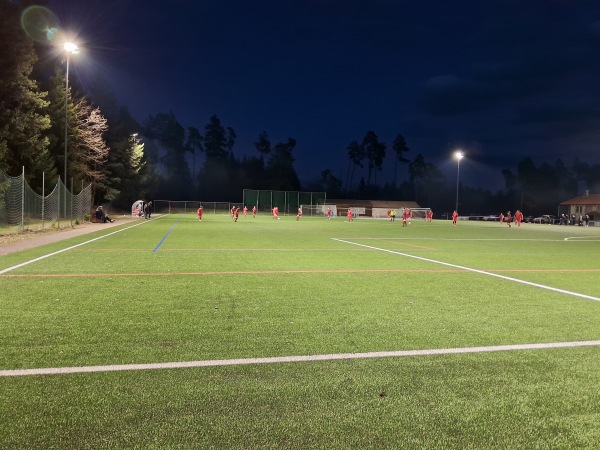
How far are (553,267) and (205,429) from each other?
38.6ft

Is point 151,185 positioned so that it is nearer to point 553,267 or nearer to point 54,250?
point 54,250

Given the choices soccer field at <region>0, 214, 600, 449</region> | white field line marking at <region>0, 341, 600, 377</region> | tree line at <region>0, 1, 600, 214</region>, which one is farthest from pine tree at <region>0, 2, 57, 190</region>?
white field line marking at <region>0, 341, 600, 377</region>

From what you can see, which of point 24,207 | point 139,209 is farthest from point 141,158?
point 24,207

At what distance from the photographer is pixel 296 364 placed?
162 inches

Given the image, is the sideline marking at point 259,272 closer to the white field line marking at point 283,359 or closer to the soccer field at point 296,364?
the soccer field at point 296,364

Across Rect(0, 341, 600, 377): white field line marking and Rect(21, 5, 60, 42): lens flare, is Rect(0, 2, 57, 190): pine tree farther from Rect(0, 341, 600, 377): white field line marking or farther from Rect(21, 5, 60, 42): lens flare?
Rect(0, 341, 600, 377): white field line marking

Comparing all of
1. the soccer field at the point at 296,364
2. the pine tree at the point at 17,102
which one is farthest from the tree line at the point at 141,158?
the soccer field at the point at 296,364

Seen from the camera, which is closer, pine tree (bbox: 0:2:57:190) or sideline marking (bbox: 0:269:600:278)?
sideline marking (bbox: 0:269:600:278)

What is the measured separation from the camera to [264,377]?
3795 mm

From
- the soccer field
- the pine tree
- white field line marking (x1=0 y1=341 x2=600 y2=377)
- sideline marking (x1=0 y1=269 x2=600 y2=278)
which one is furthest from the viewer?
the pine tree

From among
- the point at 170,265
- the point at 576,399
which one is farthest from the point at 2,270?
the point at 576,399

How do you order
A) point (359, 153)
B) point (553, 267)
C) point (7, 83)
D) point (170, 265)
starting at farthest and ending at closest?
point (359, 153), point (7, 83), point (553, 267), point (170, 265)

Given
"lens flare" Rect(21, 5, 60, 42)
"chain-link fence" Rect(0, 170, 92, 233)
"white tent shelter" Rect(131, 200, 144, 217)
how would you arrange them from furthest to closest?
"white tent shelter" Rect(131, 200, 144, 217)
"lens flare" Rect(21, 5, 60, 42)
"chain-link fence" Rect(0, 170, 92, 233)

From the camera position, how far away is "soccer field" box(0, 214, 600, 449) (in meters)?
2.93
